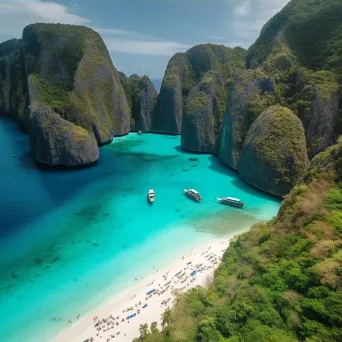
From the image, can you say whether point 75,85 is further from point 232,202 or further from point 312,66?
point 312,66

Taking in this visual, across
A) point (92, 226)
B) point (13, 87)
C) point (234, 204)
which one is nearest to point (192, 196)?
point (234, 204)

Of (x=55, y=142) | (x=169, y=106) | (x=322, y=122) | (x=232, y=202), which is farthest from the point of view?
(x=169, y=106)

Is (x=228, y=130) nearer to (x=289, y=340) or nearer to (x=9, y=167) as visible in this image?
(x=9, y=167)

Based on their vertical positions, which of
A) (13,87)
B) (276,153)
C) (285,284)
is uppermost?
(13,87)

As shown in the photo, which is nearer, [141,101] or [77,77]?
[77,77]

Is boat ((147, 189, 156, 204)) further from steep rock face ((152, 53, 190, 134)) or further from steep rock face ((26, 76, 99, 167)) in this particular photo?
steep rock face ((152, 53, 190, 134))

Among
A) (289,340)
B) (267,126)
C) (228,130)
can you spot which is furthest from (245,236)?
(228,130)

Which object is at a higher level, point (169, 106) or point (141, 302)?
point (169, 106)

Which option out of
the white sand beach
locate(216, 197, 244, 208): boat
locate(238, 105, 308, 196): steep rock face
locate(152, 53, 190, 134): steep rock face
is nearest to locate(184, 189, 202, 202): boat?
locate(216, 197, 244, 208): boat
